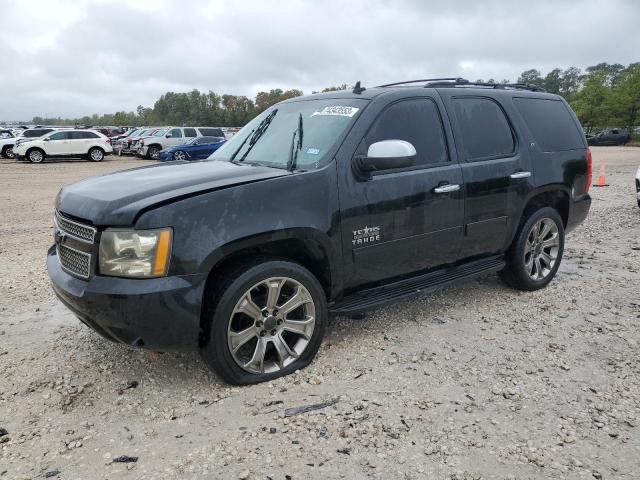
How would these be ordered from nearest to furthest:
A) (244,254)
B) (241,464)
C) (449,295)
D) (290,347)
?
(241,464)
(244,254)
(290,347)
(449,295)

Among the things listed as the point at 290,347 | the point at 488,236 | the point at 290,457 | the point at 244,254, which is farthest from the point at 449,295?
the point at 290,457

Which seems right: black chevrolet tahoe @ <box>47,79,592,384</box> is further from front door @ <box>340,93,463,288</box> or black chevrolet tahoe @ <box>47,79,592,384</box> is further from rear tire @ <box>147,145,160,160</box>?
rear tire @ <box>147,145,160,160</box>

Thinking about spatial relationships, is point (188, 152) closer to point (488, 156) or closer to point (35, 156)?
point (35, 156)

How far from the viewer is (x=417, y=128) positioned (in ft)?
13.2

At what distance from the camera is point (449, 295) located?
501 cm

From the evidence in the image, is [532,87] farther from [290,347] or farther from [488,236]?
[290,347]

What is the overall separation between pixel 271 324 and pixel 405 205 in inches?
52.4

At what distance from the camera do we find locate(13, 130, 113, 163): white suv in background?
80.3 ft

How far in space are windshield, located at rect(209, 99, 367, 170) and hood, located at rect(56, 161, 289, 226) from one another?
25 centimetres

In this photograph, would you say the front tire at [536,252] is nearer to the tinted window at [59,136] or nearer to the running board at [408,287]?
the running board at [408,287]

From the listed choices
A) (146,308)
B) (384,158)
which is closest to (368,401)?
(146,308)

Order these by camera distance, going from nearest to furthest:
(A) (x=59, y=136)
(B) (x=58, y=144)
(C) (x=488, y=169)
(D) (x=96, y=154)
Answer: (C) (x=488, y=169)
(B) (x=58, y=144)
(A) (x=59, y=136)
(D) (x=96, y=154)

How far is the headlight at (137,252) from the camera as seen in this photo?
2885 millimetres

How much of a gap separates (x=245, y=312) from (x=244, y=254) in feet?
1.21
